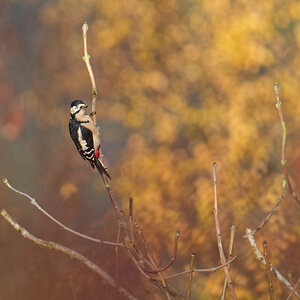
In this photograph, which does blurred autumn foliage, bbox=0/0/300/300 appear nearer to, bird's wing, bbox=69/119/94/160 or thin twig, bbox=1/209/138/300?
bird's wing, bbox=69/119/94/160

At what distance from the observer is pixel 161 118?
3496mm

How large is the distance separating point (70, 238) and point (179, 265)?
0.78m

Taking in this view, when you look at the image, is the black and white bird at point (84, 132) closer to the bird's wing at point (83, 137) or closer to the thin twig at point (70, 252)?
the bird's wing at point (83, 137)

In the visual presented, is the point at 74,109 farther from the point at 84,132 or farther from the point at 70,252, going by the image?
the point at 70,252

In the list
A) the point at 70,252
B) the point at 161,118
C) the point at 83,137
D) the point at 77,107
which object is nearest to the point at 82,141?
the point at 83,137

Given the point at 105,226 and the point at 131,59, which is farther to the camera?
the point at 131,59

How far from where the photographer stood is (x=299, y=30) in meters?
3.35

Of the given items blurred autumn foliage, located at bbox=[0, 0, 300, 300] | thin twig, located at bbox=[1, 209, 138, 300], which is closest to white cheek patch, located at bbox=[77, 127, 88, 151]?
thin twig, located at bbox=[1, 209, 138, 300]

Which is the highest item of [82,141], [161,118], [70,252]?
[161,118]

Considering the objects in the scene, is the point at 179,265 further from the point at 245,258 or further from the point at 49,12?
the point at 49,12

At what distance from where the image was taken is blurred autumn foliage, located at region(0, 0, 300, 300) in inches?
131

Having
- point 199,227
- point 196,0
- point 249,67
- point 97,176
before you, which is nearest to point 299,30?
point 249,67

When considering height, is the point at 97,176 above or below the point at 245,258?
above

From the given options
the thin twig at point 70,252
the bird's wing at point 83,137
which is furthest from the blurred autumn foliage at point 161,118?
the thin twig at point 70,252
